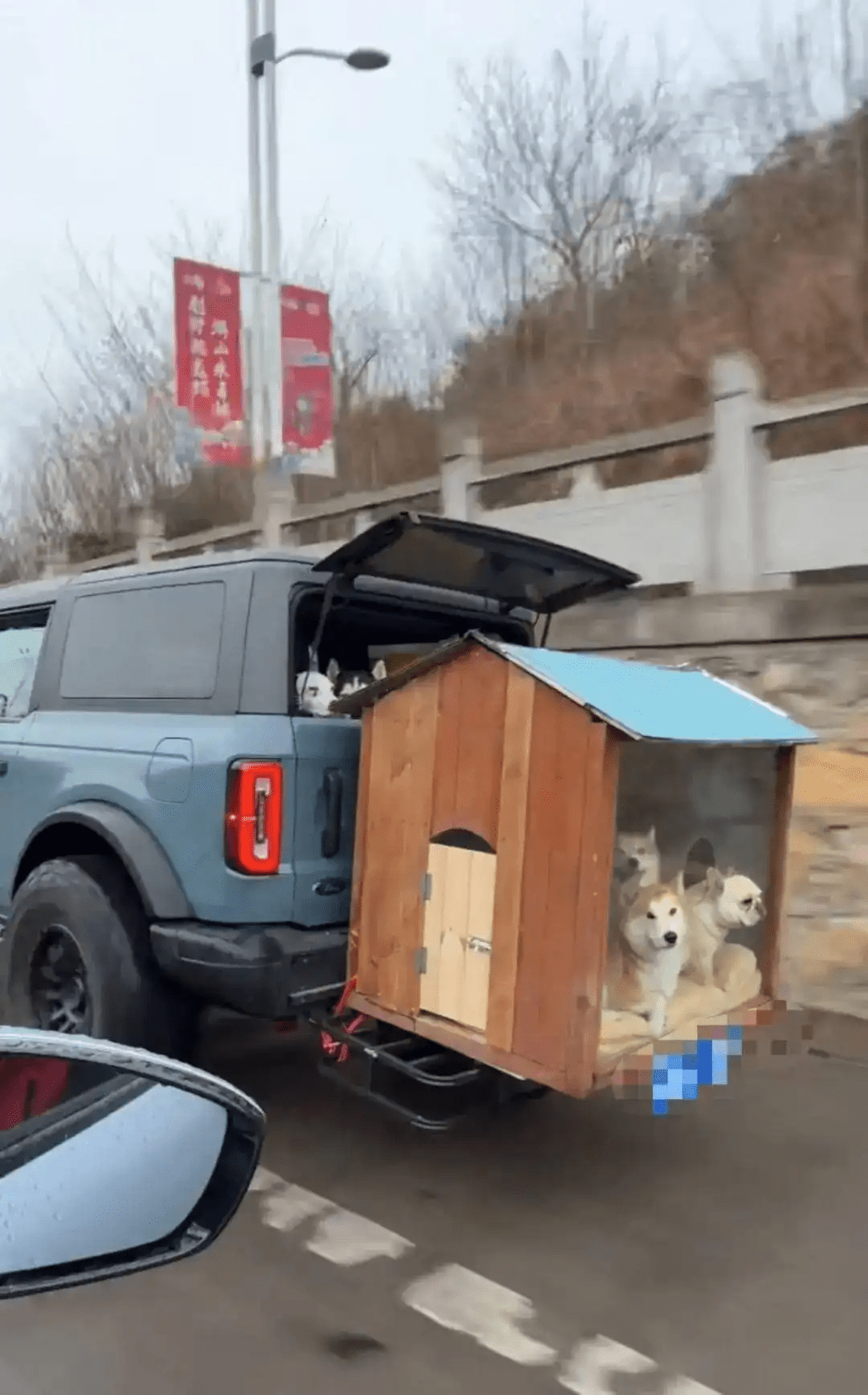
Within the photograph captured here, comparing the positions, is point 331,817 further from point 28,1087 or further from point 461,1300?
point 28,1087

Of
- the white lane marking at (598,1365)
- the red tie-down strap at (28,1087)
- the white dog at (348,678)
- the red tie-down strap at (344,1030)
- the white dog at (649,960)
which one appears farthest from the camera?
the white dog at (348,678)

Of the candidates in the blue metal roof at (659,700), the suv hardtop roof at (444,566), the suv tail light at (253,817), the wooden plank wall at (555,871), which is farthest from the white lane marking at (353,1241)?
the suv hardtop roof at (444,566)

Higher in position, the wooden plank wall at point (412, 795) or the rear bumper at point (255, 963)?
the wooden plank wall at point (412, 795)

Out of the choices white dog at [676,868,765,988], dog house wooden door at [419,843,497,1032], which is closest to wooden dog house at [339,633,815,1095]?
dog house wooden door at [419,843,497,1032]

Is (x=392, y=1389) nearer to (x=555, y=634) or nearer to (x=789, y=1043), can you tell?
(x=789, y=1043)

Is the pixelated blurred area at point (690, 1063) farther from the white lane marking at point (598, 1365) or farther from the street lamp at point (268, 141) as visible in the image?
the street lamp at point (268, 141)

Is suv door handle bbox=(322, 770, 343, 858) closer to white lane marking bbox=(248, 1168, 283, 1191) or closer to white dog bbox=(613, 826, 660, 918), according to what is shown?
white dog bbox=(613, 826, 660, 918)

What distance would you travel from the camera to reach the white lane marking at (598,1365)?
9.57ft

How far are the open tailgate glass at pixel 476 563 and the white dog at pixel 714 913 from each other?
4.34 ft

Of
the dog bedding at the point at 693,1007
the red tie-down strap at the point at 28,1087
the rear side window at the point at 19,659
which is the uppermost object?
the rear side window at the point at 19,659

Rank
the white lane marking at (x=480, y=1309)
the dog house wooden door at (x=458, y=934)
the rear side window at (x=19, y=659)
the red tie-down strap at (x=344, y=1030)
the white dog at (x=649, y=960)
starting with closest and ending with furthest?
the white lane marking at (x=480, y=1309)
the dog house wooden door at (x=458, y=934)
the white dog at (x=649, y=960)
the red tie-down strap at (x=344, y=1030)
the rear side window at (x=19, y=659)

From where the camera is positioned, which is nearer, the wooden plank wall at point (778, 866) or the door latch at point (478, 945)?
the door latch at point (478, 945)

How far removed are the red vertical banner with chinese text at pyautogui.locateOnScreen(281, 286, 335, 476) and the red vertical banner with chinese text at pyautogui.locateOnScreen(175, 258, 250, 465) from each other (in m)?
0.64

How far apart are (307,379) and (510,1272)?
11210 mm
